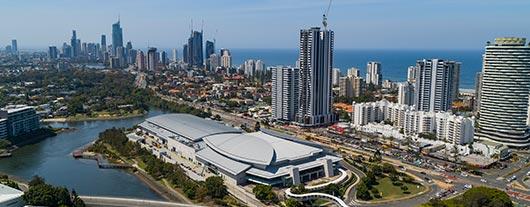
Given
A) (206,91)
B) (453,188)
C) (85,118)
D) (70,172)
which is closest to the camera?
(453,188)

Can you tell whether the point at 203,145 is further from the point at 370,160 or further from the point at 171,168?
the point at 370,160

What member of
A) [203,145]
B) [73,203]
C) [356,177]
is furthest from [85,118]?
[356,177]

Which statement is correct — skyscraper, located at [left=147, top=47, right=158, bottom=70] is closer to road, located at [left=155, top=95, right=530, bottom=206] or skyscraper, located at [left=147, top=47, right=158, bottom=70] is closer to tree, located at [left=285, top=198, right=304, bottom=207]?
road, located at [left=155, top=95, right=530, bottom=206]

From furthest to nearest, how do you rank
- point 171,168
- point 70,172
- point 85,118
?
point 85,118, point 70,172, point 171,168

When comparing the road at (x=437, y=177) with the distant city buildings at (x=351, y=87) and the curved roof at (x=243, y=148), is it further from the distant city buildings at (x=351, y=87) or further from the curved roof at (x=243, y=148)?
the distant city buildings at (x=351, y=87)

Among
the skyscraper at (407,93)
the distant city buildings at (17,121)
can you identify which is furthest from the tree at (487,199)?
the distant city buildings at (17,121)
